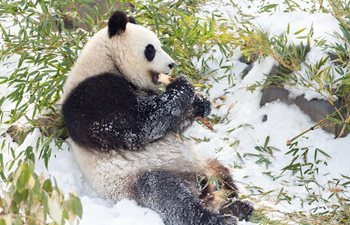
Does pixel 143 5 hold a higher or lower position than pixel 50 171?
higher

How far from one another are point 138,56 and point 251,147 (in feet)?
3.63

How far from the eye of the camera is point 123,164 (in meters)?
3.28

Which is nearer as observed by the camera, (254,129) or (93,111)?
(93,111)

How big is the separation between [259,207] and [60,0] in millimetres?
2304

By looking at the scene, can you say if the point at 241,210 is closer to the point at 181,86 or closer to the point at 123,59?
the point at 181,86

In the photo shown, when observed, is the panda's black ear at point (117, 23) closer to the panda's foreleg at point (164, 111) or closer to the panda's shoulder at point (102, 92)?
the panda's shoulder at point (102, 92)

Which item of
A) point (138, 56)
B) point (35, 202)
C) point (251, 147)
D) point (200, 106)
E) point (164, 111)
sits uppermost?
point (35, 202)

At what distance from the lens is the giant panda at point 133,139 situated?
316 centimetres

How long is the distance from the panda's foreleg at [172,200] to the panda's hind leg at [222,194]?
25 centimetres

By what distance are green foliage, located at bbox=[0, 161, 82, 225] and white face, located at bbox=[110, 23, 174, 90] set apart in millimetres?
1858

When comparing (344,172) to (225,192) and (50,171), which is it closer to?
(225,192)

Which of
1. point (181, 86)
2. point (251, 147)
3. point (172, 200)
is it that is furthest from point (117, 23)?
point (251, 147)

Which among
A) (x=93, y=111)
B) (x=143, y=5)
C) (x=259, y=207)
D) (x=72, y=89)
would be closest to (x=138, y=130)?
(x=93, y=111)

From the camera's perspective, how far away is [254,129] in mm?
4168
